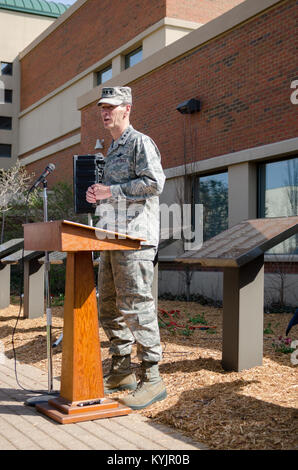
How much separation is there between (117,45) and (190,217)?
9156mm

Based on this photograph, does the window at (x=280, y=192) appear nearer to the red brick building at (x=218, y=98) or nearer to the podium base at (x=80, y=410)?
the red brick building at (x=218, y=98)

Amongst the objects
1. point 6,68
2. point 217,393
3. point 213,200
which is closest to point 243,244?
point 217,393

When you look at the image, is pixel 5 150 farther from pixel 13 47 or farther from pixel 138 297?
pixel 138 297

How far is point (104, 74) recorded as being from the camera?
71.6 feet

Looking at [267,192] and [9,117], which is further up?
[9,117]

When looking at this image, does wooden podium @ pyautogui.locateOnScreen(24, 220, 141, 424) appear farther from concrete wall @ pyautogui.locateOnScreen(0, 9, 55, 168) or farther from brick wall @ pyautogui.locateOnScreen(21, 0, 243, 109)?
concrete wall @ pyautogui.locateOnScreen(0, 9, 55, 168)

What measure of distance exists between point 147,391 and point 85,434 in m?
0.81

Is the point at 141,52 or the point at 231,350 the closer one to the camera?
the point at 231,350

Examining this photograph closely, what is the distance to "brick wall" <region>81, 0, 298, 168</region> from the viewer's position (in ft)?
35.6

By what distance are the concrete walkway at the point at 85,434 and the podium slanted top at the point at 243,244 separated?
1467 millimetres

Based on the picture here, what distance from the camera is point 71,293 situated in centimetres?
421

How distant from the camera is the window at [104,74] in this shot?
2132cm
